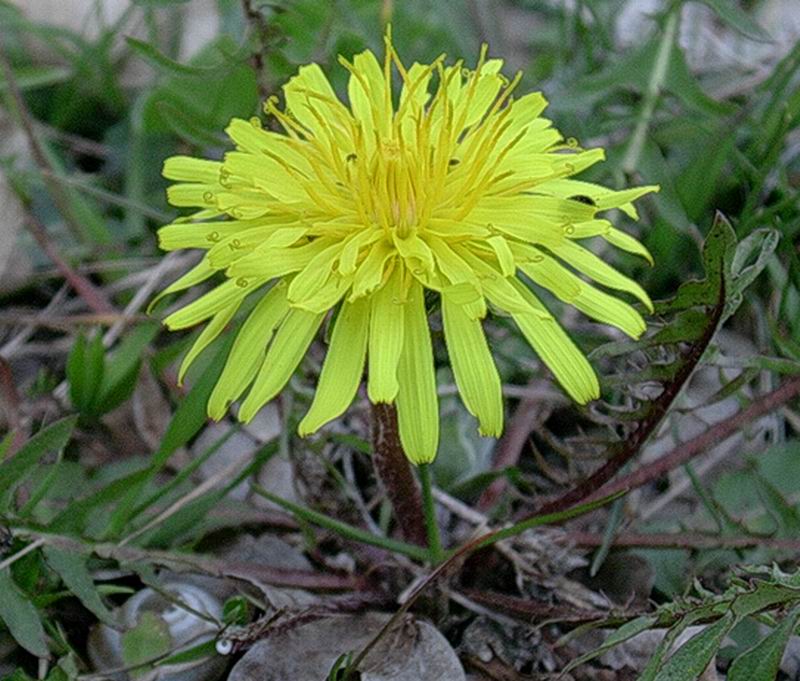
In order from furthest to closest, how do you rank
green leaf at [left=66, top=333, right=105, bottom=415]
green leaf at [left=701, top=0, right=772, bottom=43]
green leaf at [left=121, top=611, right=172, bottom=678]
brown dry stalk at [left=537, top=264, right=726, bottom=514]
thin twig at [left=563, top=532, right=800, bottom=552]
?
green leaf at [left=701, top=0, right=772, bottom=43] → green leaf at [left=66, top=333, right=105, bottom=415] → thin twig at [left=563, top=532, right=800, bottom=552] → green leaf at [left=121, top=611, right=172, bottom=678] → brown dry stalk at [left=537, top=264, right=726, bottom=514]

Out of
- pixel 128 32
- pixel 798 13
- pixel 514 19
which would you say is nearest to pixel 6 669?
pixel 128 32

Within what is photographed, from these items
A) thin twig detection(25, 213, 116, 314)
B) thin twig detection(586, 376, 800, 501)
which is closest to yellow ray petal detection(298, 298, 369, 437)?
thin twig detection(586, 376, 800, 501)

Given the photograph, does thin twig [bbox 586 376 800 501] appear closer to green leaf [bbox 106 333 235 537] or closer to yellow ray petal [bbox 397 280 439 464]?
yellow ray petal [bbox 397 280 439 464]

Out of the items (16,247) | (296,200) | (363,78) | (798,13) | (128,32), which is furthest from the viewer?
(798,13)

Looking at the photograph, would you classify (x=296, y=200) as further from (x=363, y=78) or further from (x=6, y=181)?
(x=6, y=181)

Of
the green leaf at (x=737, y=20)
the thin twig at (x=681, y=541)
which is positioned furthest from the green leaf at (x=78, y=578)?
the green leaf at (x=737, y=20)

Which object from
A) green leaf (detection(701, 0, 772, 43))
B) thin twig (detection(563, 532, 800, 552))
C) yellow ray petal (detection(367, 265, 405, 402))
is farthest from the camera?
green leaf (detection(701, 0, 772, 43))

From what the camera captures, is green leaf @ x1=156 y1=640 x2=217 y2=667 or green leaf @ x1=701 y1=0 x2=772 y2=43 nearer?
green leaf @ x1=156 y1=640 x2=217 y2=667
